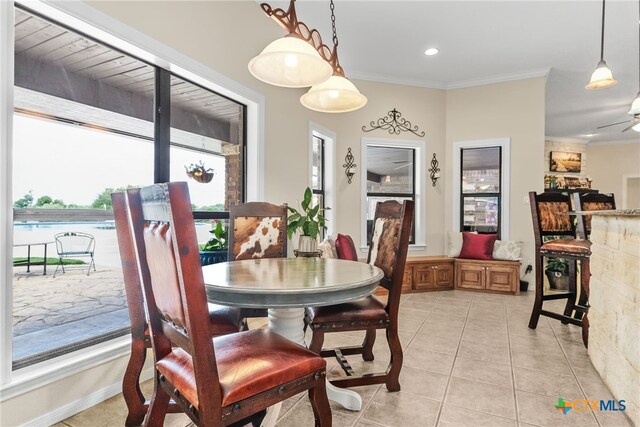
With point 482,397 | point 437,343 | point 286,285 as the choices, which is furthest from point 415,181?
point 286,285

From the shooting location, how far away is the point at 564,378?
7.57 ft

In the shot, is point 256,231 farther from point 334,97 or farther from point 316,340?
point 334,97

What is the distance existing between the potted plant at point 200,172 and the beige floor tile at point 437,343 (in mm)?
2356

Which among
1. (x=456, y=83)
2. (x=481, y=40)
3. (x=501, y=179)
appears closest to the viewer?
(x=481, y=40)

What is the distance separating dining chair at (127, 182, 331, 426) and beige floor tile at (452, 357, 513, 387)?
4.87ft

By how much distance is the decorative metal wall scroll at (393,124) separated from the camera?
5346 millimetres

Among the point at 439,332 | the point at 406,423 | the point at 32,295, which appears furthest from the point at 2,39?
the point at 439,332

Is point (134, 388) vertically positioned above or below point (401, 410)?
above

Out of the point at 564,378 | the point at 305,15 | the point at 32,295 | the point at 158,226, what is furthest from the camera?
the point at 305,15

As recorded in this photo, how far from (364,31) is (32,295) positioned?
4.26 meters

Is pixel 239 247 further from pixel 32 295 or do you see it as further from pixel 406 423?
pixel 32 295

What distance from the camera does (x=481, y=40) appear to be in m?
4.19

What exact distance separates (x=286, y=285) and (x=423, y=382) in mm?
1410

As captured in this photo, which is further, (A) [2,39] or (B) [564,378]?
(B) [564,378]
